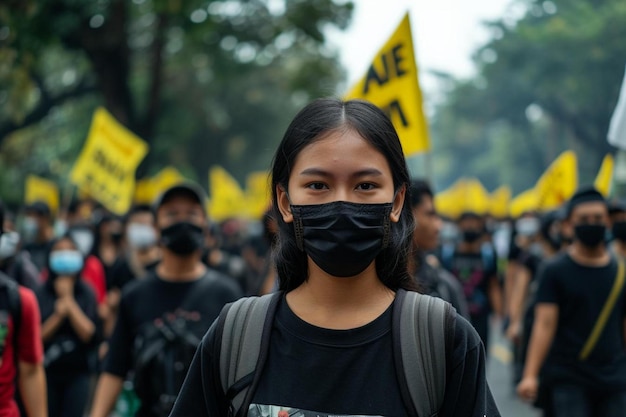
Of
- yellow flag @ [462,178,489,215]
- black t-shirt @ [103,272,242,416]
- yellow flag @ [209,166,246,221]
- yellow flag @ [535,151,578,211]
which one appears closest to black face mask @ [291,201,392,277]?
black t-shirt @ [103,272,242,416]

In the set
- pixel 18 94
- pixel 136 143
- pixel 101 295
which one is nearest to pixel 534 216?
pixel 136 143

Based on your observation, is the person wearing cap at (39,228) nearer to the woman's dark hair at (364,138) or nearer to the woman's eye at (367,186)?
the woman's dark hair at (364,138)

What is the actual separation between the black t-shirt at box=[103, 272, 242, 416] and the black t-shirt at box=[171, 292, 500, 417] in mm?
2336

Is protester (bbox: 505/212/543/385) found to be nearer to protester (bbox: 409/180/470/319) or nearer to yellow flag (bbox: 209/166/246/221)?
protester (bbox: 409/180/470/319)

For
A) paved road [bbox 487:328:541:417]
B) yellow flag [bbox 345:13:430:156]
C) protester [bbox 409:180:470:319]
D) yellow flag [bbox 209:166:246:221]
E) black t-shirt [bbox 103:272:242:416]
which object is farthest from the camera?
yellow flag [bbox 209:166:246:221]

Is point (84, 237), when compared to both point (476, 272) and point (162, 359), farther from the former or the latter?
point (162, 359)

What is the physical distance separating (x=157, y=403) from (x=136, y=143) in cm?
708

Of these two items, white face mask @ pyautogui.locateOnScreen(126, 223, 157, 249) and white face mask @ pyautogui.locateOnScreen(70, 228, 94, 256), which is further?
white face mask @ pyautogui.locateOnScreen(70, 228, 94, 256)

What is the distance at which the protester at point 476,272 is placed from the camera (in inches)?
398

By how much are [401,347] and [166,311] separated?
2.57m

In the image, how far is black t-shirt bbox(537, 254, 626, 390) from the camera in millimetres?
6016

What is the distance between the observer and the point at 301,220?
8.00 feet

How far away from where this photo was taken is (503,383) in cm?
1212

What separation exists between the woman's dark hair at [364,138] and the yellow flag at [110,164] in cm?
875
